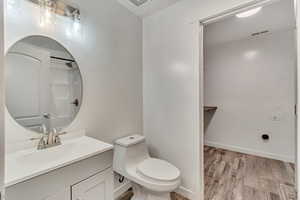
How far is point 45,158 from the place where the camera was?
1029 millimetres

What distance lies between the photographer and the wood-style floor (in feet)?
A: 5.67

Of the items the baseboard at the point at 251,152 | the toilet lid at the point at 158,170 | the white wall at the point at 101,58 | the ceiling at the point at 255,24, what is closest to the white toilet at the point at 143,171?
the toilet lid at the point at 158,170

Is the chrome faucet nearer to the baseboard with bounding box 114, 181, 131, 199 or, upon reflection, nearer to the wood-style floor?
the baseboard with bounding box 114, 181, 131, 199

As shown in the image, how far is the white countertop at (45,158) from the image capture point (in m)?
0.75

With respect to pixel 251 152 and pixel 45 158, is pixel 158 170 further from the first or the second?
pixel 251 152

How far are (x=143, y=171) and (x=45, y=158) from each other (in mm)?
822

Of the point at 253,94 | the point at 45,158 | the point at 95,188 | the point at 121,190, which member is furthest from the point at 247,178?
the point at 45,158

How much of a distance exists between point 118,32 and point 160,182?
1677mm

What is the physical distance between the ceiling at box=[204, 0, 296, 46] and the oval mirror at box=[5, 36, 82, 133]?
6.65 ft

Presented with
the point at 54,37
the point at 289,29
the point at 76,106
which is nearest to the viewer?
the point at 54,37

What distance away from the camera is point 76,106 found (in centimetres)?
142

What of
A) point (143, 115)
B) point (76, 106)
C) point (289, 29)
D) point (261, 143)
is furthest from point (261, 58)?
point (76, 106)

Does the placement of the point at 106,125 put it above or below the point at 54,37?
A: below

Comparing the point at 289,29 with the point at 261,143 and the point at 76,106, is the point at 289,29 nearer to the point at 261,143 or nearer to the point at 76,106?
the point at 261,143
